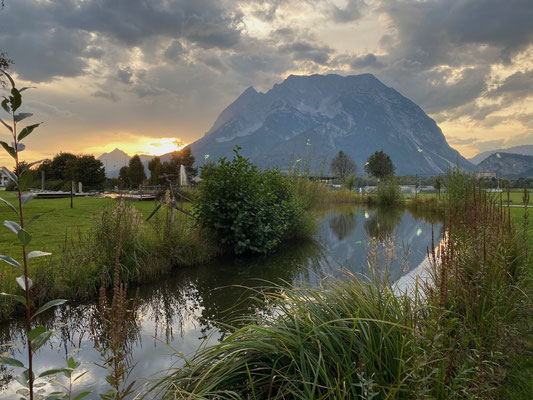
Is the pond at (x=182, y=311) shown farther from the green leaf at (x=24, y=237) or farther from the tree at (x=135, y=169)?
the tree at (x=135, y=169)

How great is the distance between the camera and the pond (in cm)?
335

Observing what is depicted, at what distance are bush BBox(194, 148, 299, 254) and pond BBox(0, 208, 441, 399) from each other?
17.2 inches

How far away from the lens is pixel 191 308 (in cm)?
495

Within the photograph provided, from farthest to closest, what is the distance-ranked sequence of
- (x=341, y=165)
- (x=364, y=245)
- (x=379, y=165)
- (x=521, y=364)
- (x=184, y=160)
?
1. (x=341, y=165)
2. (x=184, y=160)
3. (x=379, y=165)
4. (x=364, y=245)
5. (x=521, y=364)

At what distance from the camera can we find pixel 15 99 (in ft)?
4.55

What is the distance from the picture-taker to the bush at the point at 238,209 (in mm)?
8234

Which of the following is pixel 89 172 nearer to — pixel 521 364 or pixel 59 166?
pixel 59 166

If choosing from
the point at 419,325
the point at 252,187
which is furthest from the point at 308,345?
the point at 252,187

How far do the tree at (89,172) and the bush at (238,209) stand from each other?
32.8 meters

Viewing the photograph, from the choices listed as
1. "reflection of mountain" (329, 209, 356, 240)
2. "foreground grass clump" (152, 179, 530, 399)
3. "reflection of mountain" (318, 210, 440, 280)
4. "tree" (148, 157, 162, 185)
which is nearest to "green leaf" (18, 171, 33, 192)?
"foreground grass clump" (152, 179, 530, 399)

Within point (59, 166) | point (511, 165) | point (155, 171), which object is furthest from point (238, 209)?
point (511, 165)

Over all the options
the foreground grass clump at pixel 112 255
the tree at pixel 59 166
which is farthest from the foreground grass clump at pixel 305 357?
the tree at pixel 59 166

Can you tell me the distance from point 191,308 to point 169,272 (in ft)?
6.59

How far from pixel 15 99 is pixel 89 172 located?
131 ft
